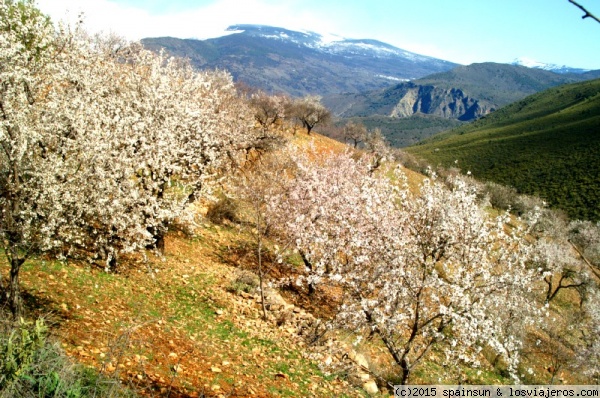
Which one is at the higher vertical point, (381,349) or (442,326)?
(442,326)

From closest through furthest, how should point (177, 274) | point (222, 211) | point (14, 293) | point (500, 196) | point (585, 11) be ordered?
point (585, 11) < point (14, 293) < point (177, 274) < point (222, 211) < point (500, 196)

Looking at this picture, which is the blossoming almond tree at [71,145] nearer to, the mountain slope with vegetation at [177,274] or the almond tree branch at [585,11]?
the mountain slope with vegetation at [177,274]

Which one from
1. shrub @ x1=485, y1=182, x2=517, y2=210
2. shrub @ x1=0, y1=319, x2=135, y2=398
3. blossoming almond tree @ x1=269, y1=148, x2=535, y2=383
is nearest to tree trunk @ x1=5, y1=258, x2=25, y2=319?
shrub @ x1=0, y1=319, x2=135, y2=398

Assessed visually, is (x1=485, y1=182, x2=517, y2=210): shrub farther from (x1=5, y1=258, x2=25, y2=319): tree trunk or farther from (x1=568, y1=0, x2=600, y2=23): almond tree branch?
(x1=568, y1=0, x2=600, y2=23): almond tree branch

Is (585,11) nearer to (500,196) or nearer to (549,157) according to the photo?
(500,196)

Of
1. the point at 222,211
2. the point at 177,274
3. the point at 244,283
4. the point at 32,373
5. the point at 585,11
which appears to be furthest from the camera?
the point at 222,211

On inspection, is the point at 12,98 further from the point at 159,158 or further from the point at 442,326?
the point at 442,326

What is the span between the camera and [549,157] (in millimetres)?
128500

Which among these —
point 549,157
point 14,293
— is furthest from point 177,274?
point 549,157

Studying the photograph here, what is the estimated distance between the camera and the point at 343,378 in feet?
49.8

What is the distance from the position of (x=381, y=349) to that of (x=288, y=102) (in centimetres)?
5995

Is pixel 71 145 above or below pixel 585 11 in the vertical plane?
below

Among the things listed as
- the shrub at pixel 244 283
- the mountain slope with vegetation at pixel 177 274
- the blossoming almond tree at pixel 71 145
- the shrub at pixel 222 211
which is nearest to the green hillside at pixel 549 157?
the shrub at pixel 222 211

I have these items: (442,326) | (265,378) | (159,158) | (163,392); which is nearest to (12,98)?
(159,158)
